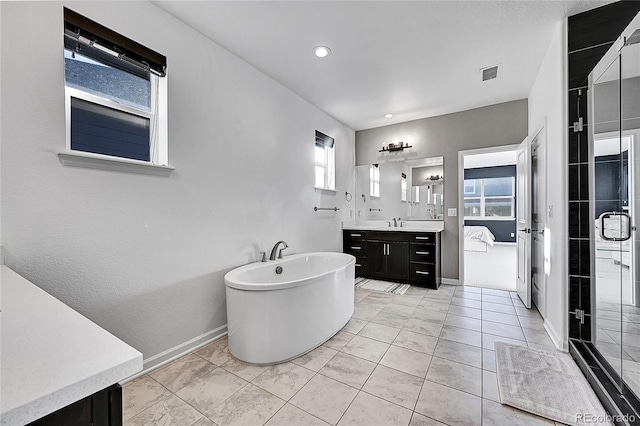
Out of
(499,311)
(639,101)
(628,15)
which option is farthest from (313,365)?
(628,15)

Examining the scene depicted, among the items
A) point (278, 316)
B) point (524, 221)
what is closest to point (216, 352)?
point (278, 316)

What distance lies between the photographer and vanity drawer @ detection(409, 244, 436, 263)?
3816mm

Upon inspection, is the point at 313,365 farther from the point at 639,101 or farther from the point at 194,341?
the point at 639,101

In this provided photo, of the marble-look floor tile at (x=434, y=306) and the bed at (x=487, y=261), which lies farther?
the bed at (x=487, y=261)

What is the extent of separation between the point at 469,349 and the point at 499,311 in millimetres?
1127

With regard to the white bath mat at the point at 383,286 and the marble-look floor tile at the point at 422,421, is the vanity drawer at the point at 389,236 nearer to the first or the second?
the white bath mat at the point at 383,286

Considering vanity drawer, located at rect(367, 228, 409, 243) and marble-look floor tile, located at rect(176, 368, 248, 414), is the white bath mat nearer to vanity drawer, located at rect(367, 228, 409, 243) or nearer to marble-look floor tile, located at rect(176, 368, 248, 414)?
vanity drawer, located at rect(367, 228, 409, 243)

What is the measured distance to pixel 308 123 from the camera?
3.67 m

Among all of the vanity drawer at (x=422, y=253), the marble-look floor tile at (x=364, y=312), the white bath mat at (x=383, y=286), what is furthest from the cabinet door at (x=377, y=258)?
the marble-look floor tile at (x=364, y=312)

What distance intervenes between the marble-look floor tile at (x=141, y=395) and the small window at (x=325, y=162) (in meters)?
2.85

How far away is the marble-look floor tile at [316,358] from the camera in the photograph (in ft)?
6.49

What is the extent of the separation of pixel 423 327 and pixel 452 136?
114 inches

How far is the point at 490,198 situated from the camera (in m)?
8.30

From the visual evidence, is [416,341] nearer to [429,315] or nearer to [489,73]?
[429,315]
